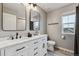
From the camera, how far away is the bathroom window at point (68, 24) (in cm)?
320

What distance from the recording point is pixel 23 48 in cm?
161

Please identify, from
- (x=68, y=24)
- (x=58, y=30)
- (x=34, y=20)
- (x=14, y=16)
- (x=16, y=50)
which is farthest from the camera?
(x=58, y=30)

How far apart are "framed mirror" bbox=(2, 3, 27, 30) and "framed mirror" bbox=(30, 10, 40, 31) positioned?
0.42 m

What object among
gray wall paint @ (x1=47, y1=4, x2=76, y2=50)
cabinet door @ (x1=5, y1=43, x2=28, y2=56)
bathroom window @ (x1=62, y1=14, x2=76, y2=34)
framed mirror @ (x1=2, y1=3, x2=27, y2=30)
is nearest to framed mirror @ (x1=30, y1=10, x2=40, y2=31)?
framed mirror @ (x1=2, y1=3, x2=27, y2=30)

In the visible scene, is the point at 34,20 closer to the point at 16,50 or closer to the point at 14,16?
the point at 14,16

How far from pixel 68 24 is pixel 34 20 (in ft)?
5.19

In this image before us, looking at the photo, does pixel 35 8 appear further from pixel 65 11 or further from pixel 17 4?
pixel 65 11

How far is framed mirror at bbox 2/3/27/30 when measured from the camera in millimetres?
1896

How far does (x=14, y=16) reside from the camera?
2186mm

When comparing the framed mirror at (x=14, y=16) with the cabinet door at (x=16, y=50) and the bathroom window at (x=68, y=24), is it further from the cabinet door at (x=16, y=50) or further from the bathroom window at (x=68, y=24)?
the bathroom window at (x=68, y=24)

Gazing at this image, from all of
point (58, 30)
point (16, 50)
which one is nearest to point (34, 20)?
point (58, 30)

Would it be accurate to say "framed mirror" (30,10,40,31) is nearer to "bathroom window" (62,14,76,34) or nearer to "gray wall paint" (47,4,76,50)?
"gray wall paint" (47,4,76,50)

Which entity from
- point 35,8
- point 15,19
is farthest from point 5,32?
point 35,8

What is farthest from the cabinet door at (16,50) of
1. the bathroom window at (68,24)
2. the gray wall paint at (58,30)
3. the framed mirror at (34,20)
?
the bathroom window at (68,24)
